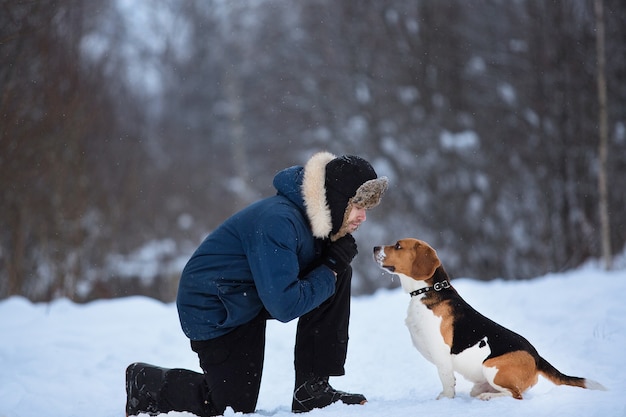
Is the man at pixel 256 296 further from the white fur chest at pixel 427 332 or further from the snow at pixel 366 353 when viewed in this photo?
the white fur chest at pixel 427 332

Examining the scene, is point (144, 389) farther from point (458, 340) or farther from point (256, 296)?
point (458, 340)

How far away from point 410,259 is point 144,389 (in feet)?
5.89

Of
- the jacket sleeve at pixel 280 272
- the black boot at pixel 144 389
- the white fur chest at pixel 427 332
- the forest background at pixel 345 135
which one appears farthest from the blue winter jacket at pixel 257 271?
the forest background at pixel 345 135

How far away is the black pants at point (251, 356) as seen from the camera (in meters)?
3.72

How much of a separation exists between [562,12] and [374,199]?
12.7 meters

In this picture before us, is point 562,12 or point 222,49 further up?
point 222,49

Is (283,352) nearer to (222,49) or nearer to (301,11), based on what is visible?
(301,11)

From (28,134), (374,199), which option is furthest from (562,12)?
(374,199)

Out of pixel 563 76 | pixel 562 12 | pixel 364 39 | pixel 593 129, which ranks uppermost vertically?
pixel 364 39

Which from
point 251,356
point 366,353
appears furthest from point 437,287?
point 366,353

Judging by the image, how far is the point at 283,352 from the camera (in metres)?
6.12

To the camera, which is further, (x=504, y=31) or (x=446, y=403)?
(x=504, y=31)

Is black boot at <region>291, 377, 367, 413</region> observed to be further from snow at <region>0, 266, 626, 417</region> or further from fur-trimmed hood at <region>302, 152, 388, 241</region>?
fur-trimmed hood at <region>302, 152, 388, 241</region>

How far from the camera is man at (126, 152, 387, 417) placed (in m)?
3.69
